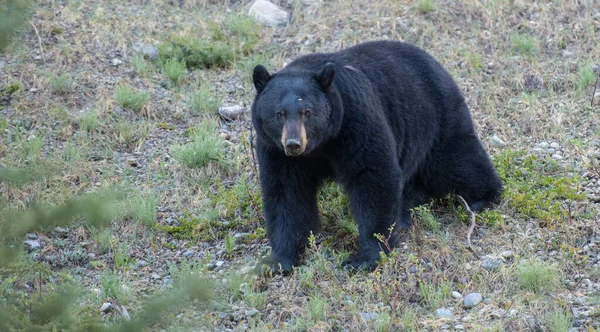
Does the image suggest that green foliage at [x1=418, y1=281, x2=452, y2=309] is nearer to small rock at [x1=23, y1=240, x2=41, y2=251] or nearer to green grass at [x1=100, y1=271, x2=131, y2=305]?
green grass at [x1=100, y1=271, x2=131, y2=305]

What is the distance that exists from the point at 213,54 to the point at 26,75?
2016 millimetres

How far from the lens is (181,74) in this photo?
870 cm

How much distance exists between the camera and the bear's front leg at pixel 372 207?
18.9 feet

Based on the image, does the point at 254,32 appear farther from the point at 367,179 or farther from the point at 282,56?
the point at 367,179

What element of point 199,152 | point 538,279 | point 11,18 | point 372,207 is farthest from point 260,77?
point 11,18

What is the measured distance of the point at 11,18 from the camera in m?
2.80

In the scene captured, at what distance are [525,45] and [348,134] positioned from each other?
4032 mm

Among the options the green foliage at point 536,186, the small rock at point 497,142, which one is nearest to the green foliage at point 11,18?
the green foliage at point 536,186

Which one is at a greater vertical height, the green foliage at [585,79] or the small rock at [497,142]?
the green foliage at [585,79]

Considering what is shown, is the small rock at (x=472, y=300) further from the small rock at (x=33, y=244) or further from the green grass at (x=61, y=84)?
the green grass at (x=61, y=84)

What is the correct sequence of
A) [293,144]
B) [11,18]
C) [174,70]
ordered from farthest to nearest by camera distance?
[174,70] < [293,144] < [11,18]

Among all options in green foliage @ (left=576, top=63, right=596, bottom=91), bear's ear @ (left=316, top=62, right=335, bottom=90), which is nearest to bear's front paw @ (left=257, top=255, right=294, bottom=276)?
bear's ear @ (left=316, top=62, right=335, bottom=90)

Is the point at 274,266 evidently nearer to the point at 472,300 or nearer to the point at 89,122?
the point at 472,300

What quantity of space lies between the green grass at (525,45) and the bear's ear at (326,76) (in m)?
4.02
